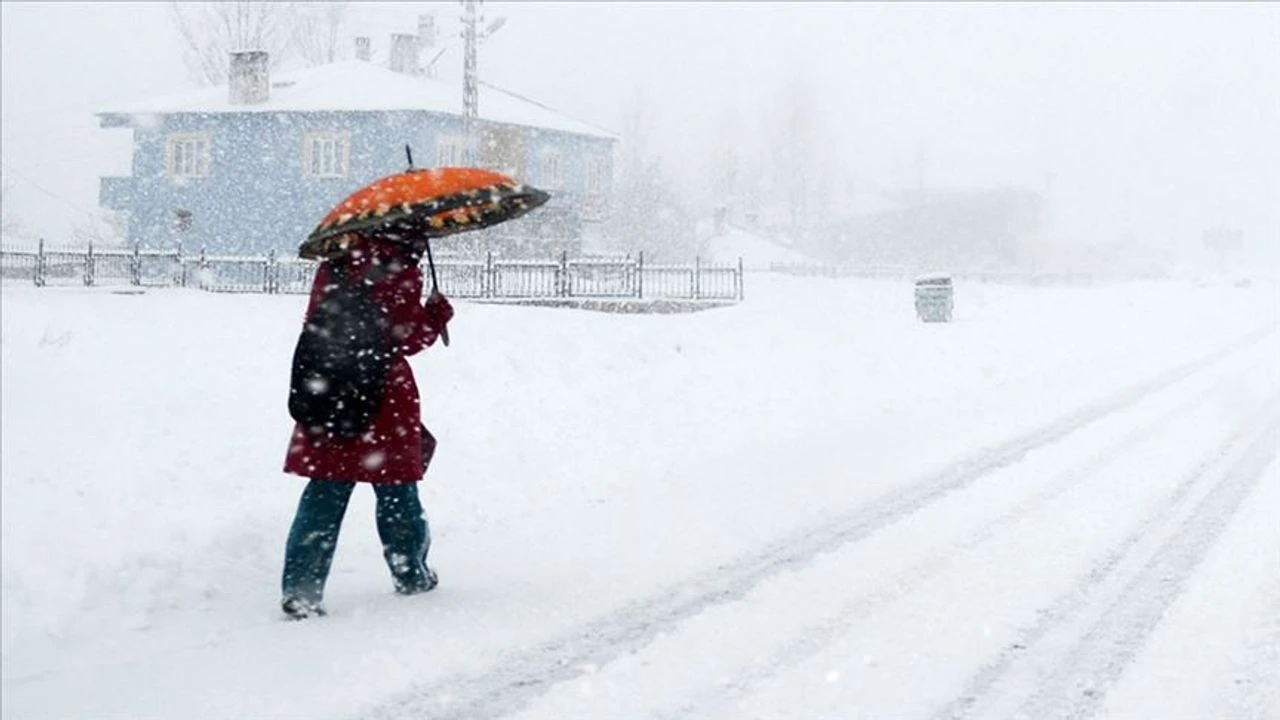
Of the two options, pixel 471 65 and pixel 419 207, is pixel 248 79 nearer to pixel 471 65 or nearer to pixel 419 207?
pixel 471 65

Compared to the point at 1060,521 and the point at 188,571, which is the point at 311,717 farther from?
the point at 1060,521

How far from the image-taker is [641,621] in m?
5.54

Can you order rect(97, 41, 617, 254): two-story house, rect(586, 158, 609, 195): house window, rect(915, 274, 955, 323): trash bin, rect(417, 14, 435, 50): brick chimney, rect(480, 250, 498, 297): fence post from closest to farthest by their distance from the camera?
rect(915, 274, 955, 323): trash bin < rect(480, 250, 498, 297): fence post < rect(97, 41, 617, 254): two-story house < rect(586, 158, 609, 195): house window < rect(417, 14, 435, 50): brick chimney

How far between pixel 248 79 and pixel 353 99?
12.5 feet

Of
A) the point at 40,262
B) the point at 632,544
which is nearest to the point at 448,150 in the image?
the point at 40,262

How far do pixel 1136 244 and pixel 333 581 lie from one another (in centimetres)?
8241

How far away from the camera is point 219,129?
4175 centimetres

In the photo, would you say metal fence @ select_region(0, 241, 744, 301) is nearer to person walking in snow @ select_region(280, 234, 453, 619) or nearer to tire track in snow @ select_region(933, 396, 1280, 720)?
tire track in snow @ select_region(933, 396, 1280, 720)

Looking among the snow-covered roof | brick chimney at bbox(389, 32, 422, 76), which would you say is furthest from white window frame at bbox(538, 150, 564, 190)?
brick chimney at bbox(389, 32, 422, 76)

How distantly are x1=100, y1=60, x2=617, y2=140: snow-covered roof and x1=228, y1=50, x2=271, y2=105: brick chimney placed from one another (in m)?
0.29

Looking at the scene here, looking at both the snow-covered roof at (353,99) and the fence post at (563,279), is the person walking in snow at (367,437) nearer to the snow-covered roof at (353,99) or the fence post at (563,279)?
the fence post at (563,279)

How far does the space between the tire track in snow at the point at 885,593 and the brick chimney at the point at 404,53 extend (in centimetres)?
4284

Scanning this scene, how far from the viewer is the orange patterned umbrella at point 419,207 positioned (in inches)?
211

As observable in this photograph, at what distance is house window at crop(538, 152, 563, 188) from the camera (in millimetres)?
46031
